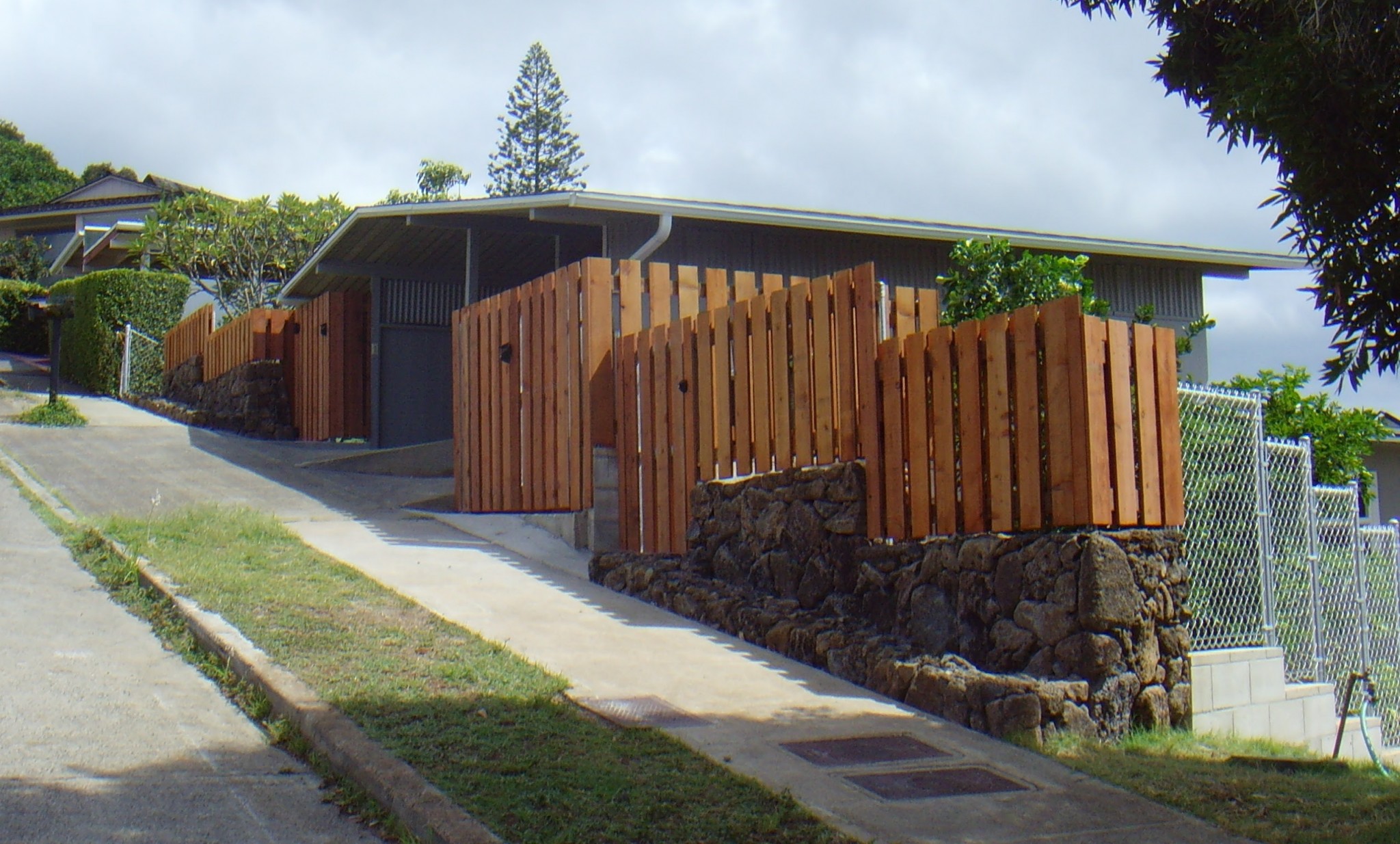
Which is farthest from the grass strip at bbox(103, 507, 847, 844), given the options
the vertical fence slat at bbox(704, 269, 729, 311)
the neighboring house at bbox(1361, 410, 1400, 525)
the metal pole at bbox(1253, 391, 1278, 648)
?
the neighboring house at bbox(1361, 410, 1400, 525)

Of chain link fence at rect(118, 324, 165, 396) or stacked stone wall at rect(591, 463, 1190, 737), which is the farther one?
chain link fence at rect(118, 324, 165, 396)

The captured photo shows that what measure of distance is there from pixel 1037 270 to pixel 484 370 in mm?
5290

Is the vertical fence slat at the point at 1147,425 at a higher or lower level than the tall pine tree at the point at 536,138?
lower

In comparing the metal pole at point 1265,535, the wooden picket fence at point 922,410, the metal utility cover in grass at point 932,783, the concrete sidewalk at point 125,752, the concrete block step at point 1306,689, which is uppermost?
the wooden picket fence at point 922,410

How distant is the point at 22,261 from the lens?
116 feet

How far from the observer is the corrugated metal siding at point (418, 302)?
17.0m

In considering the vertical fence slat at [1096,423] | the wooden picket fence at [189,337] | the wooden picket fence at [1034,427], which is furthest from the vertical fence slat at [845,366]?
the wooden picket fence at [189,337]

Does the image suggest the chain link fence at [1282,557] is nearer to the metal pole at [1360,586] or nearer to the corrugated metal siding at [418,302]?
the metal pole at [1360,586]

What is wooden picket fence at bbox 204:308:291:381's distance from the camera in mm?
18812

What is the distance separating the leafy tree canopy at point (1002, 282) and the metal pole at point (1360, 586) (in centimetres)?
248

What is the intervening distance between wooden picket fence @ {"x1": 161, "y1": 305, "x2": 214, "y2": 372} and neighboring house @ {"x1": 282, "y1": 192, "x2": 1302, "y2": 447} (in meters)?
2.52

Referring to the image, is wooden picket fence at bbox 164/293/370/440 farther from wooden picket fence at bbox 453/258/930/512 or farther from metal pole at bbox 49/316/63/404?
wooden picket fence at bbox 453/258/930/512

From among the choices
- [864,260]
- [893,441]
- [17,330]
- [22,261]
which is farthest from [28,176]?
[893,441]

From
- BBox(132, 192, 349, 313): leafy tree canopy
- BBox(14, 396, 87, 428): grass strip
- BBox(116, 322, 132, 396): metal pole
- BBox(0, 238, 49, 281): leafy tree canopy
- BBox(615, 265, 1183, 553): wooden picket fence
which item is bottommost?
BBox(615, 265, 1183, 553): wooden picket fence
